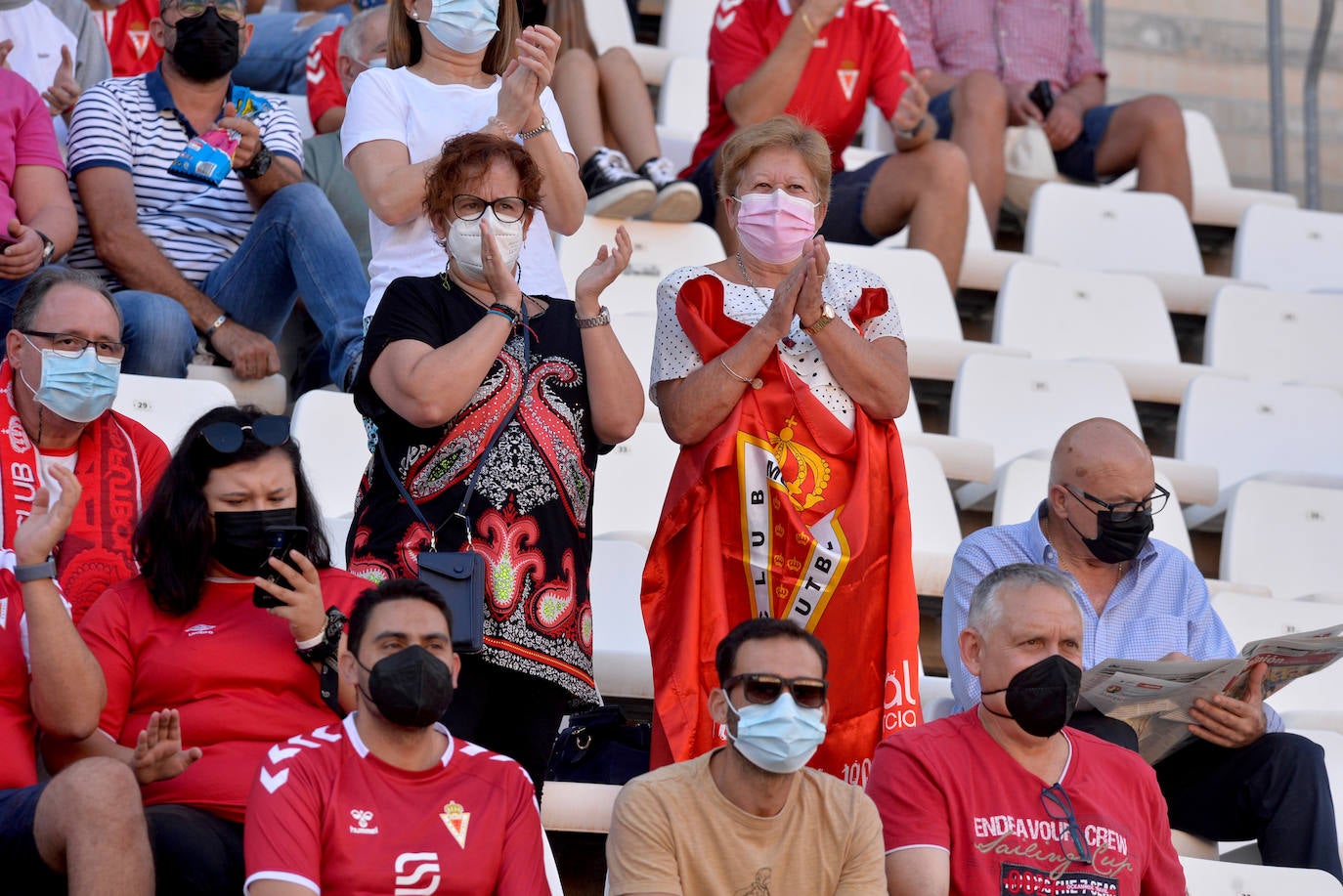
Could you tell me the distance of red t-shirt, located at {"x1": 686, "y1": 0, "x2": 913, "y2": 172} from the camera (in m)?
4.93

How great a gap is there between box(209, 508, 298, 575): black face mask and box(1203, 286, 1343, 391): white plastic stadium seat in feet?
10.7

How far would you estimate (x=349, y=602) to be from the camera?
8.83 feet

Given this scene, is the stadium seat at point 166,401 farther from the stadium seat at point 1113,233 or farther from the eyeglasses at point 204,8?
the stadium seat at point 1113,233

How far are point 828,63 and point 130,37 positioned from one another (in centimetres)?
206

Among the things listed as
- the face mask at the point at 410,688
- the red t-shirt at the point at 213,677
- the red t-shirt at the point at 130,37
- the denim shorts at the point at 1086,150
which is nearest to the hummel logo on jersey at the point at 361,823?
the face mask at the point at 410,688

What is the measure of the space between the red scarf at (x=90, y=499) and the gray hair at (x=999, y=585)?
1385mm

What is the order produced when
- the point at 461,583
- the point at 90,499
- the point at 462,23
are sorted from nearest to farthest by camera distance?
the point at 461,583
the point at 90,499
the point at 462,23

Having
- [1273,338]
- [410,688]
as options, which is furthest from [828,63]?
[410,688]

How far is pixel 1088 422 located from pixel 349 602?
60.2 inches

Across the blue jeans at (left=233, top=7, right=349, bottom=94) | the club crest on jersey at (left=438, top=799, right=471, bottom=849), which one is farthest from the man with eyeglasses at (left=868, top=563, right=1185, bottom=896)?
the blue jeans at (left=233, top=7, right=349, bottom=94)

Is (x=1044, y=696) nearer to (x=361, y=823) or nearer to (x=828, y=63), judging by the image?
(x=361, y=823)

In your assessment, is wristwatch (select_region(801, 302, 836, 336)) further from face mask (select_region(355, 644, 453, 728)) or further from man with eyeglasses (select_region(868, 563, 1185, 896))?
face mask (select_region(355, 644, 453, 728))

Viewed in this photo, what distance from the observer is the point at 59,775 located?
234cm

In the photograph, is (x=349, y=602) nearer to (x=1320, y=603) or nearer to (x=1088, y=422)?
(x=1088, y=422)
